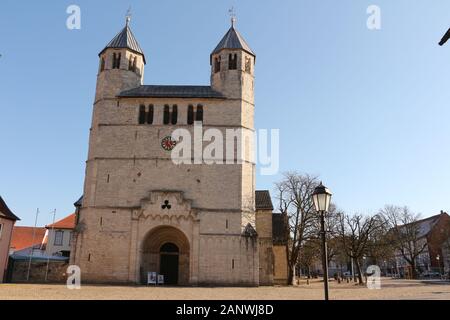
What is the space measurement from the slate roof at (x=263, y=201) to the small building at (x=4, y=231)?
80.7 ft

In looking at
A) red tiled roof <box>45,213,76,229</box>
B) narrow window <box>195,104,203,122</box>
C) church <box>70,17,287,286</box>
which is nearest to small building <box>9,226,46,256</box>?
red tiled roof <box>45,213,76,229</box>

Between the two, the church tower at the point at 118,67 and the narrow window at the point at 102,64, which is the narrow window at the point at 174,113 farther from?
the narrow window at the point at 102,64

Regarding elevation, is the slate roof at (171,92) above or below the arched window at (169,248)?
above

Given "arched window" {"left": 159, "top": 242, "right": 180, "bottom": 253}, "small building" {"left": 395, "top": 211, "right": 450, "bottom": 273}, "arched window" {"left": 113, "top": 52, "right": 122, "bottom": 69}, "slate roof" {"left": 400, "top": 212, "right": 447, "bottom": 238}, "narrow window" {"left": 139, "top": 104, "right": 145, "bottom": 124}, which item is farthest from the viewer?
"slate roof" {"left": 400, "top": 212, "right": 447, "bottom": 238}

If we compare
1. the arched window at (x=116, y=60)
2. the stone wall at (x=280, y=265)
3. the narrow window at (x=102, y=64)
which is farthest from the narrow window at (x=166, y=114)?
the stone wall at (x=280, y=265)

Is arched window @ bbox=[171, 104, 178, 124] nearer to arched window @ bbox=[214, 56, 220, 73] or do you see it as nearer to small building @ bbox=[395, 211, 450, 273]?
arched window @ bbox=[214, 56, 220, 73]

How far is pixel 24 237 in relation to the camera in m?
66.2

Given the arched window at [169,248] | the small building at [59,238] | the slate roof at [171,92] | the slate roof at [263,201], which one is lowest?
the arched window at [169,248]

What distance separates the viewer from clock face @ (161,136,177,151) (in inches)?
1374

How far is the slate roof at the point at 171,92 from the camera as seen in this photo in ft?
119

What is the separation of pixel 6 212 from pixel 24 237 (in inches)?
1514

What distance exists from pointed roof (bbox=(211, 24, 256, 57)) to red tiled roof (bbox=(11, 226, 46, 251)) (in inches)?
1819

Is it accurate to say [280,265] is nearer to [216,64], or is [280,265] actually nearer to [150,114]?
[150,114]
